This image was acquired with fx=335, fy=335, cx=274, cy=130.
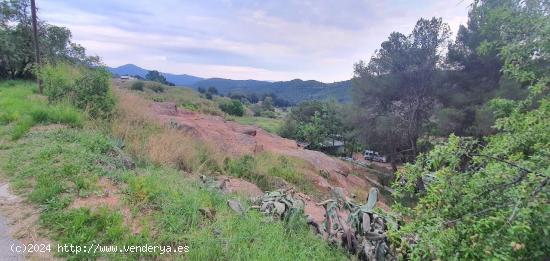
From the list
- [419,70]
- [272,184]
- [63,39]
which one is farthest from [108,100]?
[63,39]

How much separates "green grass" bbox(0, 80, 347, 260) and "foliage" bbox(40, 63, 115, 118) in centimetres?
319

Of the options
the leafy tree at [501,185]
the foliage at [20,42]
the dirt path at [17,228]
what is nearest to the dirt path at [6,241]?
the dirt path at [17,228]

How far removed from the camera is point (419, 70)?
20.2m

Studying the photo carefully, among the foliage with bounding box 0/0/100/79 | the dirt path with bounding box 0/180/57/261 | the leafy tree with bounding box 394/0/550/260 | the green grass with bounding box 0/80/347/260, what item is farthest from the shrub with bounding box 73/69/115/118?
the foliage with bounding box 0/0/100/79

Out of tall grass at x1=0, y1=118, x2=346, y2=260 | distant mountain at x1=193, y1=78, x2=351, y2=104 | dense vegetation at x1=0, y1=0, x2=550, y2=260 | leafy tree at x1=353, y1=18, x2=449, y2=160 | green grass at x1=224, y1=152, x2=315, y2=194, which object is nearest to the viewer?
dense vegetation at x1=0, y1=0, x2=550, y2=260

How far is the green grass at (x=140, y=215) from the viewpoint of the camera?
316cm

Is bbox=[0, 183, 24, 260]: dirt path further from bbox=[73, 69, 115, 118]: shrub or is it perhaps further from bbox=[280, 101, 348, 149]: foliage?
bbox=[280, 101, 348, 149]: foliage

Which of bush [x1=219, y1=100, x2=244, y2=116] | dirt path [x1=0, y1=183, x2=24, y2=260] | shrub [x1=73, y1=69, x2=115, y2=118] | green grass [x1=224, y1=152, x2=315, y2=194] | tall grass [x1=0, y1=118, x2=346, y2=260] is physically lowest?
bush [x1=219, y1=100, x2=244, y2=116]

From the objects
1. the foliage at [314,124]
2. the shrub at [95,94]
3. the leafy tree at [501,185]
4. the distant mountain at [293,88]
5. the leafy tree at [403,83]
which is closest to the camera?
the leafy tree at [501,185]

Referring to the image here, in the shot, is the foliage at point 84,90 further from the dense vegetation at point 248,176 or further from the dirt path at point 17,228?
the dirt path at point 17,228

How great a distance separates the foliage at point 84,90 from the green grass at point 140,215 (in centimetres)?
319

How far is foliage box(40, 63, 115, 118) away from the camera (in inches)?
328

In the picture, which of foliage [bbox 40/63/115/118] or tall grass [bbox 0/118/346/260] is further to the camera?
foliage [bbox 40/63/115/118]

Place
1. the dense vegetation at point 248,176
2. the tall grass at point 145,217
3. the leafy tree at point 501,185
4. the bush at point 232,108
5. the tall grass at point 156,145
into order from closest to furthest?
the leafy tree at point 501,185, the dense vegetation at point 248,176, the tall grass at point 145,217, the tall grass at point 156,145, the bush at point 232,108
